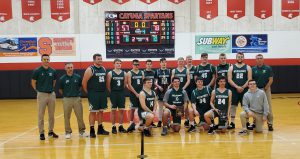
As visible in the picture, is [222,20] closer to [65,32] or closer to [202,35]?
[202,35]

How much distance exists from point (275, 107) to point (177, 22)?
6.51 meters

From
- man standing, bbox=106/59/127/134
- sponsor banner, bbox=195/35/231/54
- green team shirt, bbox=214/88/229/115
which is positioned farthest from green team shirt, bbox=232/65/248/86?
sponsor banner, bbox=195/35/231/54

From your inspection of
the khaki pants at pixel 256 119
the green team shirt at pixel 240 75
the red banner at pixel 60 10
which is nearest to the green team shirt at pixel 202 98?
the green team shirt at pixel 240 75

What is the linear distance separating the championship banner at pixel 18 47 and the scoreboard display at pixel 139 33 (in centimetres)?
370

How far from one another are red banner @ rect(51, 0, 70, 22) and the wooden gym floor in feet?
26.0

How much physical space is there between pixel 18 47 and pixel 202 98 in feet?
36.8

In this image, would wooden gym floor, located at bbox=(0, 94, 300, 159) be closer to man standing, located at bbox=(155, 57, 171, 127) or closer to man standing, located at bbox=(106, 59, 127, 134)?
man standing, located at bbox=(106, 59, 127, 134)

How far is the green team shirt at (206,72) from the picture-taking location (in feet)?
31.0

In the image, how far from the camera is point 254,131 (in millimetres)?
8750

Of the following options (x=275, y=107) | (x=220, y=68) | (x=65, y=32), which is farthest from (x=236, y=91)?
(x=65, y=32)

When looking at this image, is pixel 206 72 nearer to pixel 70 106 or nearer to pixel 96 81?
pixel 96 81

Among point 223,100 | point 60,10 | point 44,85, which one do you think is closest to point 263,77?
point 223,100

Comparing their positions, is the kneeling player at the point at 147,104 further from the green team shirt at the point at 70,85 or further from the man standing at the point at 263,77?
the man standing at the point at 263,77

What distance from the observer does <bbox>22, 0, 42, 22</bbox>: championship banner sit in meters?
16.4
